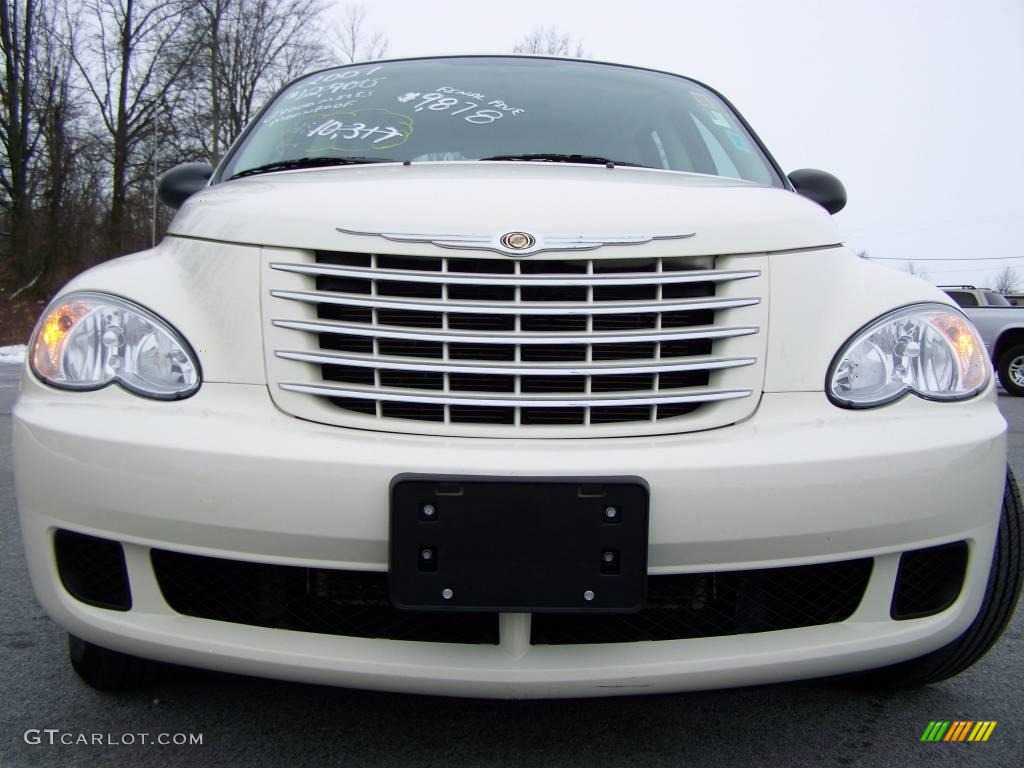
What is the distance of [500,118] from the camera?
2.60 meters

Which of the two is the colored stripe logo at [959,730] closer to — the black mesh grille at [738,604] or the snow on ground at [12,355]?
the black mesh grille at [738,604]

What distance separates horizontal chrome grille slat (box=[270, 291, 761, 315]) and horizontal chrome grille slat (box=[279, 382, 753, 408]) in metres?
0.15

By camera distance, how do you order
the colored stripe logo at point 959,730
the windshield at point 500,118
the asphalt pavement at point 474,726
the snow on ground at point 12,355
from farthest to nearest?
the snow on ground at point 12,355, the windshield at point 500,118, the colored stripe logo at point 959,730, the asphalt pavement at point 474,726

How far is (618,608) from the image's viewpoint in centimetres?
141

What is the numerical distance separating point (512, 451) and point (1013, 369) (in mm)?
12893

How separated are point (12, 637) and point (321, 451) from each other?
135 cm

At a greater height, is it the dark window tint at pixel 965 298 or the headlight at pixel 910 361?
the headlight at pixel 910 361

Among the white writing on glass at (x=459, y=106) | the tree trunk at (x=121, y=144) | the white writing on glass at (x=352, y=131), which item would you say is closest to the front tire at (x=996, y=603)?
the white writing on glass at (x=459, y=106)

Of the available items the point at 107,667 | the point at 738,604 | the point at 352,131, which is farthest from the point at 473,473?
the point at 352,131

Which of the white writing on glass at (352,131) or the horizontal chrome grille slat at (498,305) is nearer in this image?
the horizontal chrome grille slat at (498,305)

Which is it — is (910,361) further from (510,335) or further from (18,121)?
(18,121)

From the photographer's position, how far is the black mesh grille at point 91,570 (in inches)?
62.0

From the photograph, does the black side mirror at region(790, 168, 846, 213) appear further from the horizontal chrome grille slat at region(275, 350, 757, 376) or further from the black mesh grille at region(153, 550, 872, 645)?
the black mesh grille at region(153, 550, 872, 645)

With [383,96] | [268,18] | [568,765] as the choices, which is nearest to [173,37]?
[268,18]
